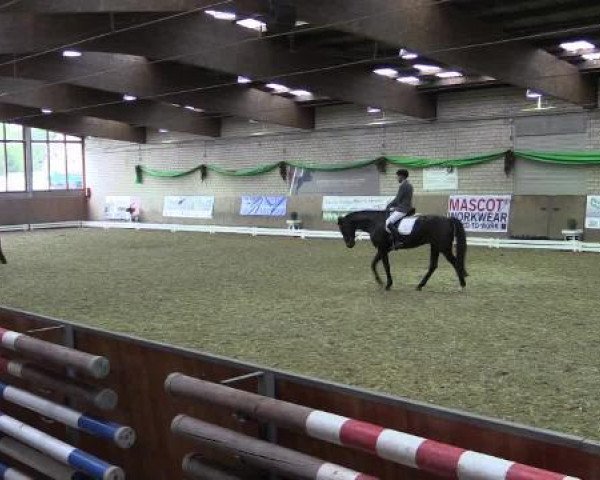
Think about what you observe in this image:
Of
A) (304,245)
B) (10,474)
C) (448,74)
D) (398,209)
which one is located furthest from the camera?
(304,245)

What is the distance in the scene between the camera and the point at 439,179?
20.3m

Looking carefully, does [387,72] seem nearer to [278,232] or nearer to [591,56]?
[591,56]

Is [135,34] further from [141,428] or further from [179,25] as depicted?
[141,428]

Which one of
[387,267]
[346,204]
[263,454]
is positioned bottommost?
[387,267]

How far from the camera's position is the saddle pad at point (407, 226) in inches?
432

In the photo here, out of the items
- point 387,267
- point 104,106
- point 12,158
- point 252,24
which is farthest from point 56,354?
point 12,158

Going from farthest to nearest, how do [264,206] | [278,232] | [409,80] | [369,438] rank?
[264,206] < [278,232] < [409,80] < [369,438]

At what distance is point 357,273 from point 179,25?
6230 mm

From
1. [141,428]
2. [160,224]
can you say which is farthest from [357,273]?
[160,224]

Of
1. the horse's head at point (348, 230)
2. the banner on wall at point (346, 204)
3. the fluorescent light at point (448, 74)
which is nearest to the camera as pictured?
the horse's head at point (348, 230)

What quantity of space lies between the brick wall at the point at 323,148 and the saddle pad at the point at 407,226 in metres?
8.72

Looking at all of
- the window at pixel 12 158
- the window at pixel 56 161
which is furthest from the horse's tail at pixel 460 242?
the window at pixel 12 158

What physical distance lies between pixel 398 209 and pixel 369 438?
9.33 meters

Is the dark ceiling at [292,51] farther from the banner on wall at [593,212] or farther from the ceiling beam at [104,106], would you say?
the banner on wall at [593,212]
